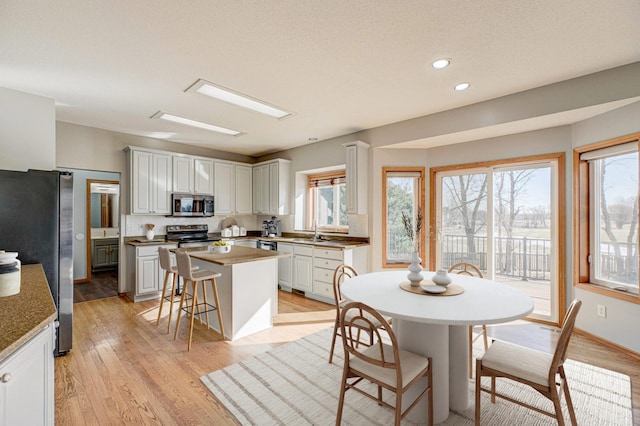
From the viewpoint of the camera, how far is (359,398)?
2.12 m

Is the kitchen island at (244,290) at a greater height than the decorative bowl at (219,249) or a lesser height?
lesser

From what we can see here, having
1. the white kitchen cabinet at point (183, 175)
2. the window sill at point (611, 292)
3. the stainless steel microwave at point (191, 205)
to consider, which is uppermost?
the white kitchen cabinet at point (183, 175)

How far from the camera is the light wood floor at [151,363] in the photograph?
1982mm

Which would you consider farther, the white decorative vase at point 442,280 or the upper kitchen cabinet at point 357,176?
the upper kitchen cabinet at point 357,176

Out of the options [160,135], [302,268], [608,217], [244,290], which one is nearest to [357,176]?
[302,268]

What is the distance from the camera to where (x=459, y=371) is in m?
2.00

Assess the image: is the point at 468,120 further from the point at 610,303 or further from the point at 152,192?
the point at 152,192

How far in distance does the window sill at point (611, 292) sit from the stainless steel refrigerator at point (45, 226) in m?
5.21

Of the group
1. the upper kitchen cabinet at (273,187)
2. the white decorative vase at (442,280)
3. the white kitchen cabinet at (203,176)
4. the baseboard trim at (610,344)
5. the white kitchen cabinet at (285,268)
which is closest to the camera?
A: the white decorative vase at (442,280)

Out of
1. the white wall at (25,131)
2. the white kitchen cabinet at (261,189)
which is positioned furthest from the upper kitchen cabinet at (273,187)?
the white wall at (25,131)

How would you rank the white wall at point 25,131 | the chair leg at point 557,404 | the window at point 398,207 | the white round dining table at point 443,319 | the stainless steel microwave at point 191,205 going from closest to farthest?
the chair leg at point 557,404, the white round dining table at point 443,319, the white wall at point 25,131, the window at point 398,207, the stainless steel microwave at point 191,205

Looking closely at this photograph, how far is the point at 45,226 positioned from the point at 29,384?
187 centimetres

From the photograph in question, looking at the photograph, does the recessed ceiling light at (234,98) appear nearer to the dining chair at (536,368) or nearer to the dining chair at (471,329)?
the dining chair at (471,329)

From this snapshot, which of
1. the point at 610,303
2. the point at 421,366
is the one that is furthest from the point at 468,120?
the point at 421,366
